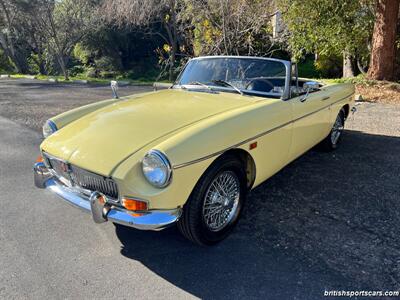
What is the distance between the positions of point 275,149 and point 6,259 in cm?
253

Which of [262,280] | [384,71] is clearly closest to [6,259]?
[262,280]

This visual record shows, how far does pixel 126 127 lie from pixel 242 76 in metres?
1.61

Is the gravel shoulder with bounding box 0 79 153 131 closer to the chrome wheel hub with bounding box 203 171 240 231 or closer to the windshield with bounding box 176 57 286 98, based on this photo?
the windshield with bounding box 176 57 286 98

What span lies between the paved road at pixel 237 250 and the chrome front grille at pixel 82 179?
1.85 feet

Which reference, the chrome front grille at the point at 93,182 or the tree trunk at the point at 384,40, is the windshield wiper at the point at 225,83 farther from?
the tree trunk at the point at 384,40

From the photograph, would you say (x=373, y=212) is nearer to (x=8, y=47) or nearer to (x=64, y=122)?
(x=64, y=122)

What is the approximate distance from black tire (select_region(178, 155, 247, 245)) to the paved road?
0.12 metres

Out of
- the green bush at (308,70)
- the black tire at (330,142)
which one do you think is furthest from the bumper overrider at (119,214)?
the green bush at (308,70)

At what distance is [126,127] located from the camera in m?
2.82

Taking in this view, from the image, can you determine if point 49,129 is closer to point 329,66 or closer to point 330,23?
point 330,23

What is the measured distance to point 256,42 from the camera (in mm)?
12336

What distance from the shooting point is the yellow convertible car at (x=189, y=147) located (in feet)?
7.76

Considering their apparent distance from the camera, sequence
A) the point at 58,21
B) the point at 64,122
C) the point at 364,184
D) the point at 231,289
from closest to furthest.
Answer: the point at 231,289 < the point at 64,122 < the point at 364,184 < the point at 58,21

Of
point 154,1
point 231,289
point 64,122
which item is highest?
point 154,1
